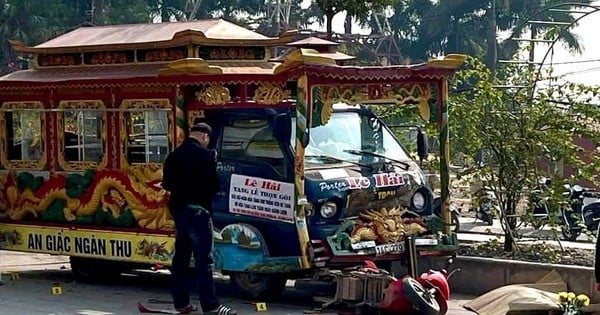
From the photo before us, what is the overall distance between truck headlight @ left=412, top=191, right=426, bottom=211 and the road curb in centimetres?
57

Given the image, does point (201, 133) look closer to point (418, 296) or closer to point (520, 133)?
point (418, 296)

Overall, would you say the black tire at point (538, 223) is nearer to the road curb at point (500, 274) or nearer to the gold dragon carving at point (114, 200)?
the road curb at point (500, 274)

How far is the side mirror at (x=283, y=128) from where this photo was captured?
39.9 feet

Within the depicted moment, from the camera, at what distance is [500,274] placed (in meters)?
12.8

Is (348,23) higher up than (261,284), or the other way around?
(348,23)

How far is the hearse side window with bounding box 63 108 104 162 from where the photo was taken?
13.7 meters

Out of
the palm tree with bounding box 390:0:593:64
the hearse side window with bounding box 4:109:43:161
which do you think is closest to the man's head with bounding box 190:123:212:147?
the hearse side window with bounding box 4:109:43:161

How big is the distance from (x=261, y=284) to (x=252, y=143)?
150 cm

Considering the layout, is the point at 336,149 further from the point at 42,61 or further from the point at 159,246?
the point at 42,61

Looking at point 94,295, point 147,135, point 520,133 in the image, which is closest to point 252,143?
point 147,135

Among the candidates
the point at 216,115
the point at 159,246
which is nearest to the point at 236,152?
the point at 216,115

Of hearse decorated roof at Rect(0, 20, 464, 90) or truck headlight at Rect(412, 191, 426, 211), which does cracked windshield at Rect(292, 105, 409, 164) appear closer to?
truck headlight at Rect(412, 191, 426, 211)

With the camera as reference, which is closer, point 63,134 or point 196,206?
point 196,206

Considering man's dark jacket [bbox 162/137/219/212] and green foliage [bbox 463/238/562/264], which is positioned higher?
man's dark jacket [bbox 162/137/219/212]
